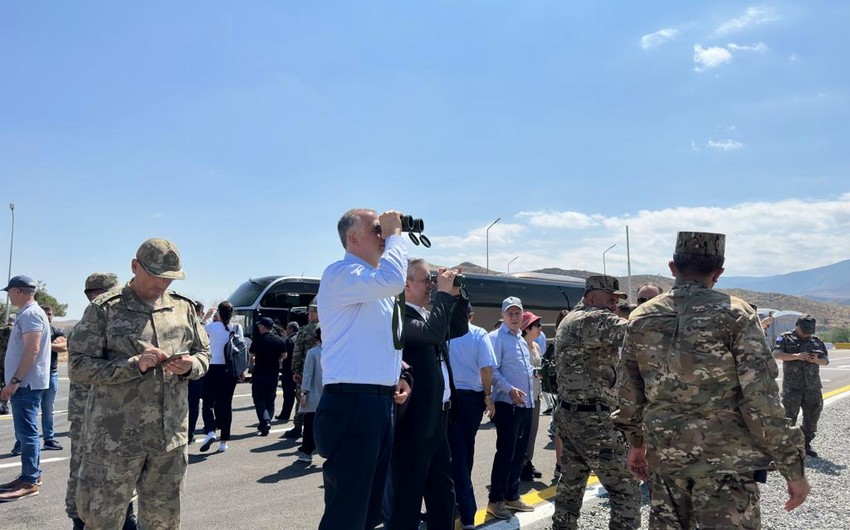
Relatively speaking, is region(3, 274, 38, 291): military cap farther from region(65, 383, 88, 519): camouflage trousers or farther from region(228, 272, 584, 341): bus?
region(228, 272, 584, 341): bus

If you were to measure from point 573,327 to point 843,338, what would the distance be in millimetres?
57184

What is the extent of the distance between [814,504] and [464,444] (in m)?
3.27

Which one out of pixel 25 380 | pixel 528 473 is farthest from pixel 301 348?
pixel 528 473

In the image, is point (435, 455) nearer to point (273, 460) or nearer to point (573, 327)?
point (573, 327)

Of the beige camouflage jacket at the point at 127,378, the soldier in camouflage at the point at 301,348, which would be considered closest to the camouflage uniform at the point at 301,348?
the soldier in camouflage at the point at 301,348

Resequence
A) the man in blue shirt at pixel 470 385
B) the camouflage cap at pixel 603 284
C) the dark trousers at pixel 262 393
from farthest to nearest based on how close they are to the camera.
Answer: the dark trousers at pixel 262 393 < the man in blue shirt at pixel 470 385 < the camouflage cap at pixel 603 284

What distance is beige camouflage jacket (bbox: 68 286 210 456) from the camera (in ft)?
11.2

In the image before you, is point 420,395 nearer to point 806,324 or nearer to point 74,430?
point 74,430

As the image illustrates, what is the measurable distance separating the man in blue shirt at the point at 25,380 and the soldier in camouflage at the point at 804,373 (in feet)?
30.0

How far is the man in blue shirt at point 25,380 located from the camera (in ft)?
20.0

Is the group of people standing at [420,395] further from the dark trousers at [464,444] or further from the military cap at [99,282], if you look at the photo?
the military cap at [99,282]

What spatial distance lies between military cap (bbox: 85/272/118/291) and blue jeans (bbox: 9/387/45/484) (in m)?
2.04

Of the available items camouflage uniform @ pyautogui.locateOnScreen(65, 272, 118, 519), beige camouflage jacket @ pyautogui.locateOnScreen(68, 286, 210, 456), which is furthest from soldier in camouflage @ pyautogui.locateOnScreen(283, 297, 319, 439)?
beige camouflage jacket @ pyautogui.locateOnScreen(68, 286, 210, 456)

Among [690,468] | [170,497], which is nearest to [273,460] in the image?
[170,497]
